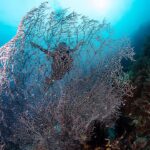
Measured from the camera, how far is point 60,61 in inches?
212

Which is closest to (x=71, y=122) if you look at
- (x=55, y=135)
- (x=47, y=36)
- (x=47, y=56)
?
(x=55, y=135)

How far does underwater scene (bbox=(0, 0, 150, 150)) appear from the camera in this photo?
4.77 m

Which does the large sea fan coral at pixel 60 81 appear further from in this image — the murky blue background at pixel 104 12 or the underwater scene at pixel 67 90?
the murky blue background at pixel 104 12

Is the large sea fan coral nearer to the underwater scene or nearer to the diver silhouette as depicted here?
the underwater scene

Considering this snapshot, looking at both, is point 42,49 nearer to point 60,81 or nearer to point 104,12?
point 60,81

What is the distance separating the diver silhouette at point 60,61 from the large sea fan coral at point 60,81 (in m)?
0.10

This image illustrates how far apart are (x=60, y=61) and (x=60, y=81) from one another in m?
0.63

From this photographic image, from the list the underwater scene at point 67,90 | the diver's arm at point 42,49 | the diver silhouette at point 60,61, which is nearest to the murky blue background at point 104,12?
the underwater scene at point 67,90

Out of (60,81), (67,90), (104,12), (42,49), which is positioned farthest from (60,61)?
(104,12)

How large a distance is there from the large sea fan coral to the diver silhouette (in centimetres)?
10

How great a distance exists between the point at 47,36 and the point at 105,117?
8.17 feet

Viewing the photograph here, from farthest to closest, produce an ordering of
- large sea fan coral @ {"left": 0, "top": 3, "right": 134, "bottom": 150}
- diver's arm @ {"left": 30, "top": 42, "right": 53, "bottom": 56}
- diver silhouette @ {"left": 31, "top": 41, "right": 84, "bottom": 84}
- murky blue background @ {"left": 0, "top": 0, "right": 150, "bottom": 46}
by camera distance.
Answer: murky blue background @ {"left": 0, "top": 0, "right": 150, "bottom": 46}, diver's arm @ {"left": 30, "top": 42, "right": 53, "bottom": 56}, diver silhouette @ {"left": 31, "top": 41, "right": 84, "bottom": 84}, large sea fan coral @ {"left": 0, "top": 3, "right": 134, "bottom": 150}

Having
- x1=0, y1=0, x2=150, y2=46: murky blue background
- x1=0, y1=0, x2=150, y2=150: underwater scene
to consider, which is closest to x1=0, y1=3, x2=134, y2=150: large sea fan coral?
x1=0, y1=0, x2=150, y2=150: underwater scene

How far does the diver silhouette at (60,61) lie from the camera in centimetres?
529
